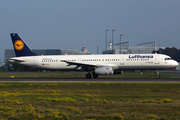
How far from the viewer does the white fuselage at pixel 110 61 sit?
35156 millimetres

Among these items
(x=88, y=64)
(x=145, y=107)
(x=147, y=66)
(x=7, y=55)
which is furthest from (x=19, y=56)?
(x=7, y=55)

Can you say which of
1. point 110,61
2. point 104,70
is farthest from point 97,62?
point 104,70

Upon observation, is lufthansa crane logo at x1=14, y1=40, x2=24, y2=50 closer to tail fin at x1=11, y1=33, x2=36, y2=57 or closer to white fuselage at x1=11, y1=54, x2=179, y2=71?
tail fin at x1=11, y1=33, x2=36, y2=57

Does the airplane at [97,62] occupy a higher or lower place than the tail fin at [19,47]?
lower

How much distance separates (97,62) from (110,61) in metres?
2.14

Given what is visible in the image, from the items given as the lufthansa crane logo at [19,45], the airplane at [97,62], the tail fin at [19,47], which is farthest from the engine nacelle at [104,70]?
the lufthansa crane logo at [19,45]

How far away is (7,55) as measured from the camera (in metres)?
157

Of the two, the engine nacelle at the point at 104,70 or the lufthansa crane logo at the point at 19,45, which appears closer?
the engine nacelle at the point at 104,70

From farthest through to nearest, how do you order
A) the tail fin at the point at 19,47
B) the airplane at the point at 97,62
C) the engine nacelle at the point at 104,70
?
the tail fin at the point at 19,47 → the airplane at the point at 97,62 → the engine nacelle at the point at 104,70

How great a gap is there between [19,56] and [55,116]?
1298 inches

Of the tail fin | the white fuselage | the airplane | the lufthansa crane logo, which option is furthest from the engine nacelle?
the lufthansa crane logo

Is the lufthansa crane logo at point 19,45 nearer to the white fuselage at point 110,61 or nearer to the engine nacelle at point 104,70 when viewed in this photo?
the white fuselage at point 110,61

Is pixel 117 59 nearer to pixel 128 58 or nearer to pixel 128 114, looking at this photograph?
pixel 128 58

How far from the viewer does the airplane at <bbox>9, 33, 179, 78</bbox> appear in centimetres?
3512
